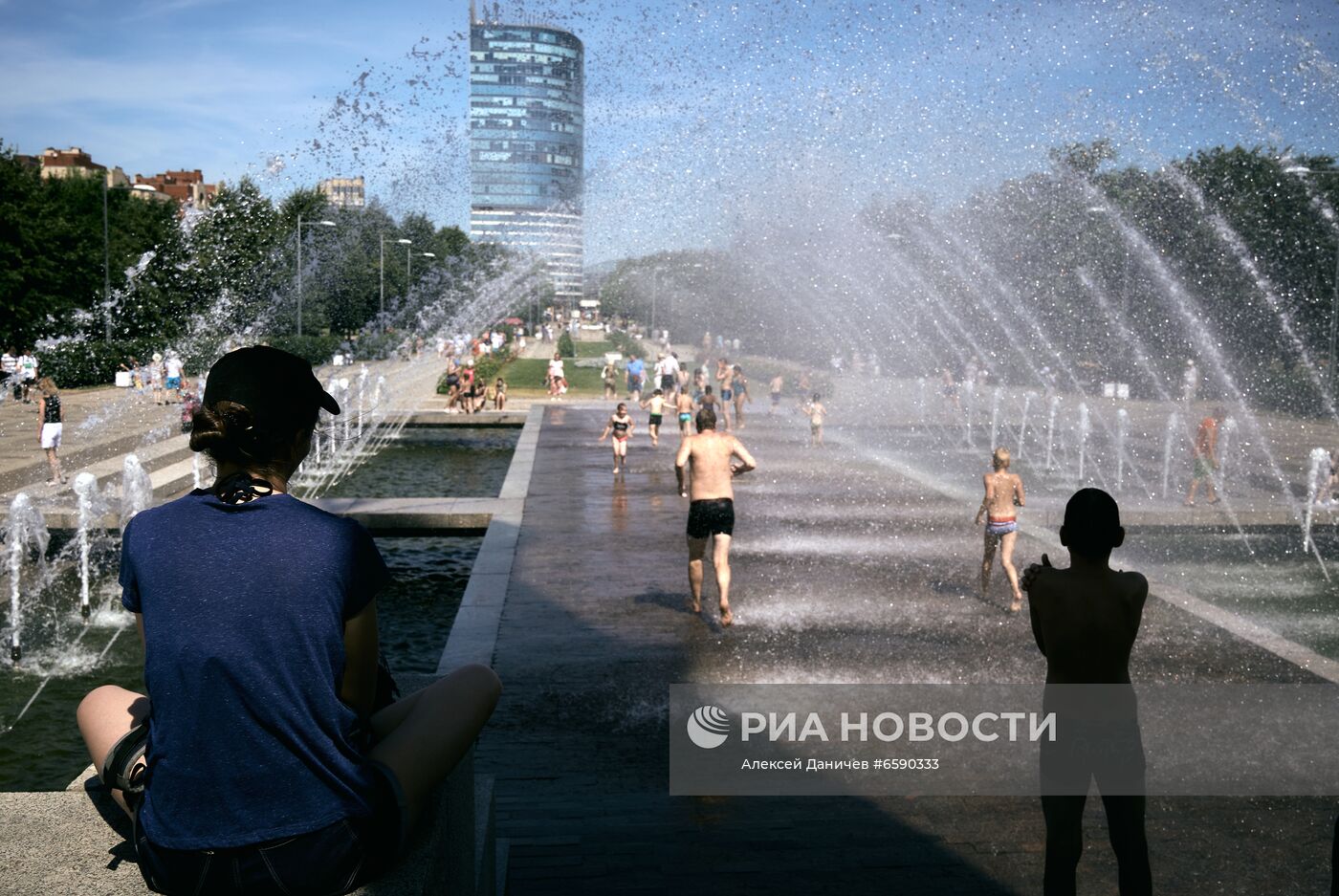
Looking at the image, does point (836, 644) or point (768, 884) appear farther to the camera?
point (836, 644)

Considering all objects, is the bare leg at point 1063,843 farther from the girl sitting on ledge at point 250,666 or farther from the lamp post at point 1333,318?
the lamp post at point 1333,318

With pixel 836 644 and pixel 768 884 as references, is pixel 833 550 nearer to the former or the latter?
pixel 836 644

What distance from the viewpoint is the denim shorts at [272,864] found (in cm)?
231

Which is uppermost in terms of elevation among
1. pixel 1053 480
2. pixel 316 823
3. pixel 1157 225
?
pixel 1157 225

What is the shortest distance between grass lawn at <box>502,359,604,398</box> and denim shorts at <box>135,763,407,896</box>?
37.8 metres

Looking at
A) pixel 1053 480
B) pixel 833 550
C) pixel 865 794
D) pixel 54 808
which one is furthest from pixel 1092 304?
pixel 54 808

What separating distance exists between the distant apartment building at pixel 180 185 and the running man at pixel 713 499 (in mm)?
130862

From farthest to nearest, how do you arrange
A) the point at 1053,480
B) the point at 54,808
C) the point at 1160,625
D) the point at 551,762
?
the point at 1053,480, the point at 1160,625, the point at 551,762, the point at 54,808

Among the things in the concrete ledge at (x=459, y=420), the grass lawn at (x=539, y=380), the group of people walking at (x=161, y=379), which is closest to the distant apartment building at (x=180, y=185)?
the grass lawn at (x=539, y=380)

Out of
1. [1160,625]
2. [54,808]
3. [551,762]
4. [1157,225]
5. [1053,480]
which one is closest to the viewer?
[54,808]

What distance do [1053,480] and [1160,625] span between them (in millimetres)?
10923

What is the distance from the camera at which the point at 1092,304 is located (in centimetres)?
4491

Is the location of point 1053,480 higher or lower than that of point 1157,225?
lower

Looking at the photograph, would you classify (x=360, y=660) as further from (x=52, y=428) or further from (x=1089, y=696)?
(x=52, y=428)
